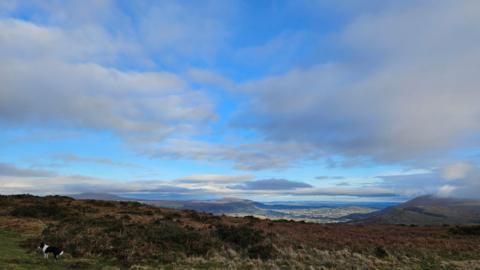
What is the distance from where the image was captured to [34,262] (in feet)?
56.4

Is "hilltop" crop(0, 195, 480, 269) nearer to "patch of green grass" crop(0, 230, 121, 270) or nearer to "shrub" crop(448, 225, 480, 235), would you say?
"patch of green grass" crop(0, 230, 121, 270)

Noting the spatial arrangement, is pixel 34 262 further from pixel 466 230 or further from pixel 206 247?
pixel 466 230

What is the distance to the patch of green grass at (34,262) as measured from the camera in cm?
1615

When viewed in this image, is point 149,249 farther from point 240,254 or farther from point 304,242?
point 304,242

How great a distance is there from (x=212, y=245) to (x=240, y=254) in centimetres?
226

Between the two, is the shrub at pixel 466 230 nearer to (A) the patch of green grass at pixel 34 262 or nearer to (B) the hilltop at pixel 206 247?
(B) the hilltop at pixel 206 247

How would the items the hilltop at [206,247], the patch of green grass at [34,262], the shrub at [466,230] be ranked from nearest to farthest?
the patch of green grass at [34,262] → the hilltop at [206,247] → the shrub at [466,230]

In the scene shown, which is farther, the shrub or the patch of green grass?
the shrub

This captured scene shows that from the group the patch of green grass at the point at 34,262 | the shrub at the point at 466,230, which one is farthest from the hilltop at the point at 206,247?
the shrub at the point at 466,230

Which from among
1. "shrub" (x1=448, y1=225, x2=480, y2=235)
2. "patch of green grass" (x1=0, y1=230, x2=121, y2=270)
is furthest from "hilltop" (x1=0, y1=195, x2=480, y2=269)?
"shrub" (x1=448, y1=225, x2=480, y2=235)

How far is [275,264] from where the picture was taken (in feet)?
70.5

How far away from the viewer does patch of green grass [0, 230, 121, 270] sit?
53.0 ft

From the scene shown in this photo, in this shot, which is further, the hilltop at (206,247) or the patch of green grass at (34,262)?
the hilltop at (206,247)


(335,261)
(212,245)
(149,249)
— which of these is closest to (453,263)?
(335,261)
